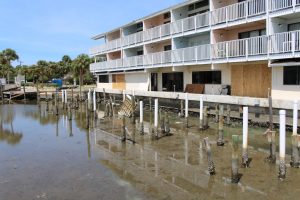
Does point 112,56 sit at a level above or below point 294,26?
above

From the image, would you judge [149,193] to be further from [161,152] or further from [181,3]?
[181,3]

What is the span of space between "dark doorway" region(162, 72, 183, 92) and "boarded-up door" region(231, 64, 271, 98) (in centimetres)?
775

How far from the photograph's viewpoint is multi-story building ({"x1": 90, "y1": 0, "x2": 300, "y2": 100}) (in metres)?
21.7

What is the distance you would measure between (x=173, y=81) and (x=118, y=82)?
12955 millimetres

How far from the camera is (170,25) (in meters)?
32.6

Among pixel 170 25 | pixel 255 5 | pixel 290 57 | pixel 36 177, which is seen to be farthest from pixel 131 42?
pixel 36 177

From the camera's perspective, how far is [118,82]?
152ft

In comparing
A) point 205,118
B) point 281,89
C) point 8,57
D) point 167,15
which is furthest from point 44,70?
point 281,89

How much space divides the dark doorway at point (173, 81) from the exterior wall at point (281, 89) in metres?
12.2

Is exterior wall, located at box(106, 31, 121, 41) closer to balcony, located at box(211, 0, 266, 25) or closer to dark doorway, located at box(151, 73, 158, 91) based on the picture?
dark doorway, located at box(151, 73, 158, 91)

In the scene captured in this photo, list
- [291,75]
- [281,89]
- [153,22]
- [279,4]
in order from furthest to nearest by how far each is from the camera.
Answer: [153,22]
[281,89]
[291,75]
[279,4]

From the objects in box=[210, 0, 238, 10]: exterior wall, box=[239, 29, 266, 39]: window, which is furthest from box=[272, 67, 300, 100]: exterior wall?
box=[210, 0, 238, 10]: exterior wall

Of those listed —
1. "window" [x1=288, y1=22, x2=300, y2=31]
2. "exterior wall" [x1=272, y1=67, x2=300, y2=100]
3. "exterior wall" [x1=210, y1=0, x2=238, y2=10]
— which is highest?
"exterior wall" [x1=210, y1=0, x2=238, y2=10]

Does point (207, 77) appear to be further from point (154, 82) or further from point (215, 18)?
point (154, 82)
